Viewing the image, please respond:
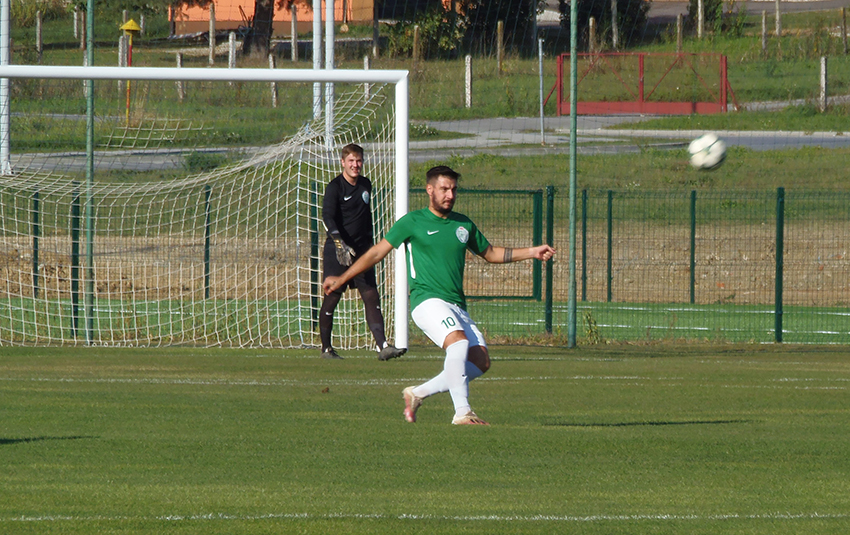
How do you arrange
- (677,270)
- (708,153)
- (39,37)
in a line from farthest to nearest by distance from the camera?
1. (677,270)
2. (39,37)
3. (708,153)

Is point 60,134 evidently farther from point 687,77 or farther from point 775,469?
point 775,469

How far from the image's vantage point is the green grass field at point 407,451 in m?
5.75

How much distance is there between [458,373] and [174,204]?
963cm

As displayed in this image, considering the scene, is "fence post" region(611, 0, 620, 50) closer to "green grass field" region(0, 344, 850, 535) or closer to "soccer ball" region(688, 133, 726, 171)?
"soccer ball" region(688, 133, 726, 171)

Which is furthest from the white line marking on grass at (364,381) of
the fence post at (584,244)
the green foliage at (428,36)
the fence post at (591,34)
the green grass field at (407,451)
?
the fence post at (591,34)

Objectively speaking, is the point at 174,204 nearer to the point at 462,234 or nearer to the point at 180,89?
the point at 180,89

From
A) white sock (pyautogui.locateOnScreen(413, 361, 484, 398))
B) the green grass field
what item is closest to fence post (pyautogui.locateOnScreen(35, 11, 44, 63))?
the green grass field

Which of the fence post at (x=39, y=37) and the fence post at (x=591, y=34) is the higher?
the fence post at (x=39, y=37)

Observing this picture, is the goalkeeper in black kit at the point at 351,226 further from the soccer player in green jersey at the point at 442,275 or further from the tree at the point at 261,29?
the tree at the point at 261,29

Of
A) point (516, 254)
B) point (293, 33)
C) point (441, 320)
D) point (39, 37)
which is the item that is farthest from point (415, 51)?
point (441, 320)

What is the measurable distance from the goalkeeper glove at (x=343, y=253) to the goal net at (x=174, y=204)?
42.1 inches

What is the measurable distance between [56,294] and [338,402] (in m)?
7.69

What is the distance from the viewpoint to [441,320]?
8.37 m

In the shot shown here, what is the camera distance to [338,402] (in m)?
9.76
